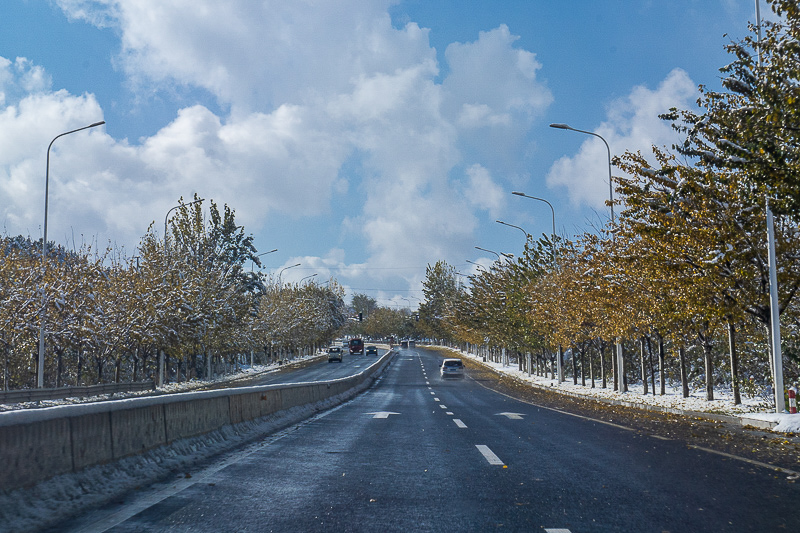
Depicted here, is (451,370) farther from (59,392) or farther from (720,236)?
(720,236)

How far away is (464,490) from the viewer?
24.0 ft

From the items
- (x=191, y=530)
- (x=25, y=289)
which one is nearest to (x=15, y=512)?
(x=191, y=530)

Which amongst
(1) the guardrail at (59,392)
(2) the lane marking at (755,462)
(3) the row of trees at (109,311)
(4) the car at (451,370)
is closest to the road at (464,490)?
(2) the lane marking at (755,462)

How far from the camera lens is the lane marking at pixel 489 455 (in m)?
9.41

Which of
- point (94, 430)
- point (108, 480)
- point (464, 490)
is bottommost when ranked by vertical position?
point (464, 490)

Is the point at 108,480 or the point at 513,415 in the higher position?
the point at 108,480

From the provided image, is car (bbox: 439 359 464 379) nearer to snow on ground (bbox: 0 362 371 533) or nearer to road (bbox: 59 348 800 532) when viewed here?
road (bbox: 59 348 800 532)

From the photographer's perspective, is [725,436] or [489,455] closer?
[489,455]

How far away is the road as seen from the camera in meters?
5.80

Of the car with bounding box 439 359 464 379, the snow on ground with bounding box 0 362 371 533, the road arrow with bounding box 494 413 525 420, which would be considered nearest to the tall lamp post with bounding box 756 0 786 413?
the road arrow with bounding box 494 413 525 420

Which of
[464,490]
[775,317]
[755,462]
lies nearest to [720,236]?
[775,317]

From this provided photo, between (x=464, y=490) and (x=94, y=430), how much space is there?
3830mm

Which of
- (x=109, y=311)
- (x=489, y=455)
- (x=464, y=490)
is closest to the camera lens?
(x=464, y=490)

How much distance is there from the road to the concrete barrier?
596 millimetres
